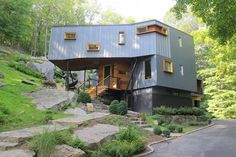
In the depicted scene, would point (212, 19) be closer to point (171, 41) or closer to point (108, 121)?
point (108, 121)

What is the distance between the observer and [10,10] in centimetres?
3544

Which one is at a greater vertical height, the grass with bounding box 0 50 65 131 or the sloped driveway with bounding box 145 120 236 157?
the grass with bounding box 0 50 65 131

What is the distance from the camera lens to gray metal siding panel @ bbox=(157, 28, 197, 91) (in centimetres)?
2300

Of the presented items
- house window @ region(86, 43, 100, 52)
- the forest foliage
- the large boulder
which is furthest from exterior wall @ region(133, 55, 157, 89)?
the large boulder

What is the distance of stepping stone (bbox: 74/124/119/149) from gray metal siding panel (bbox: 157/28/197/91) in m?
→ 10.6

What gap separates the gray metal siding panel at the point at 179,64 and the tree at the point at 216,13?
27.7ft

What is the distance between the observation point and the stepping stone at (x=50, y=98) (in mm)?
17167

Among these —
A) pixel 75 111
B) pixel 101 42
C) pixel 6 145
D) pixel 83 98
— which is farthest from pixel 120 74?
pixel 6 145

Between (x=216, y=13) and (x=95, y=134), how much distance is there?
6.88m

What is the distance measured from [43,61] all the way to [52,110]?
20.7 m

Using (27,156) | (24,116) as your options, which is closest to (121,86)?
(24,116)

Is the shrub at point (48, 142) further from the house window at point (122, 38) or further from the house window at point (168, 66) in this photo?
the house window at point (122, 38)

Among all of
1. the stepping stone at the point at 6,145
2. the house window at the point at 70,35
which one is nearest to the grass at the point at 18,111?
the stepping stone at the point at 6,145

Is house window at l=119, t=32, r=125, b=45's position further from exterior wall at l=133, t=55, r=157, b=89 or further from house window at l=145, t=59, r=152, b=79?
house window at l=145, t=59, r=152, b=79
